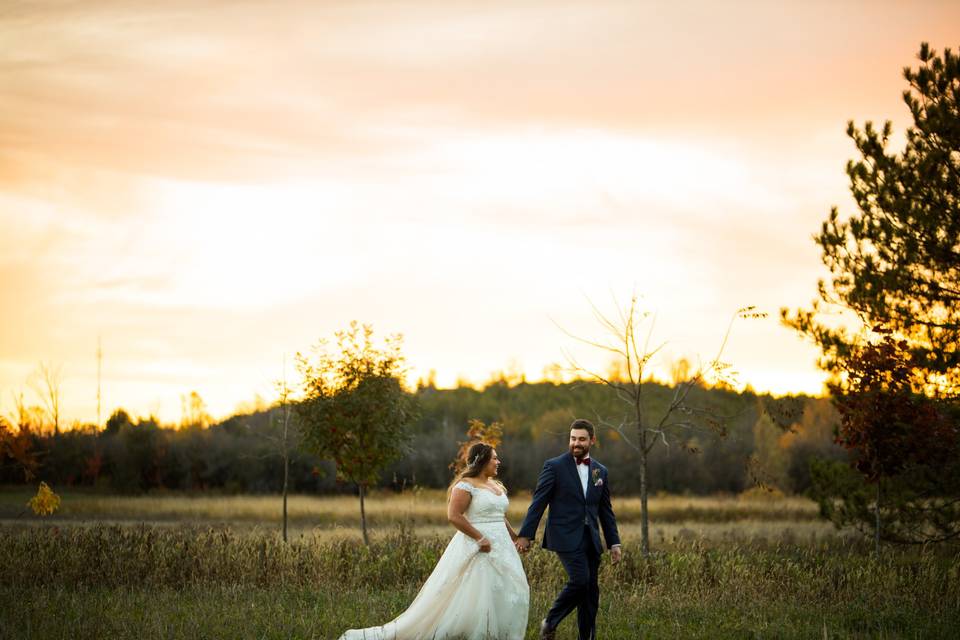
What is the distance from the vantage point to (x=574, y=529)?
36.1 ft

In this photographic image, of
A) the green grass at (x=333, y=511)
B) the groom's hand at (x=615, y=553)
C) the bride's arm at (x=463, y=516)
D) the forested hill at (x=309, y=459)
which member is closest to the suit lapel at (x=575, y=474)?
the groom's hand at (x=615, y=553)

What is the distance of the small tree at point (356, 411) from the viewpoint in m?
27.0

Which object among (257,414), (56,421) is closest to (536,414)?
(257,414)

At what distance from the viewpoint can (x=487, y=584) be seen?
11.2 meters

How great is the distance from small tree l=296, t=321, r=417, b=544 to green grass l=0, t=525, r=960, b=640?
24.5ft

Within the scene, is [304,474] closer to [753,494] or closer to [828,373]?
[753,494]

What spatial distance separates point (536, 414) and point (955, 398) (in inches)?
3625

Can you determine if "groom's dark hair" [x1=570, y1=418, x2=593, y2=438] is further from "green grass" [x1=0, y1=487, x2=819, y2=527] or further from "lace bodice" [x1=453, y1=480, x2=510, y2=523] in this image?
"green grass" [x1=0, y1=487, x2=819, y2=527]

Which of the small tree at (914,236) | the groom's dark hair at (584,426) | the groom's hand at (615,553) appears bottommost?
the groom's hand at (615,553)

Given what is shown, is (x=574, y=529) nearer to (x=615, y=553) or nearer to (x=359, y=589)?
(x=615, y=553)

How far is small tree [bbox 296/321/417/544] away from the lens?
2697cm

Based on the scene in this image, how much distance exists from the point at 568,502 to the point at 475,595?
142 centimetres

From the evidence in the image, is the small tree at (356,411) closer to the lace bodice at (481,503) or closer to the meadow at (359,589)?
the meadow at (359,589)

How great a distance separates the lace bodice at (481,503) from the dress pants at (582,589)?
33.7 inches
